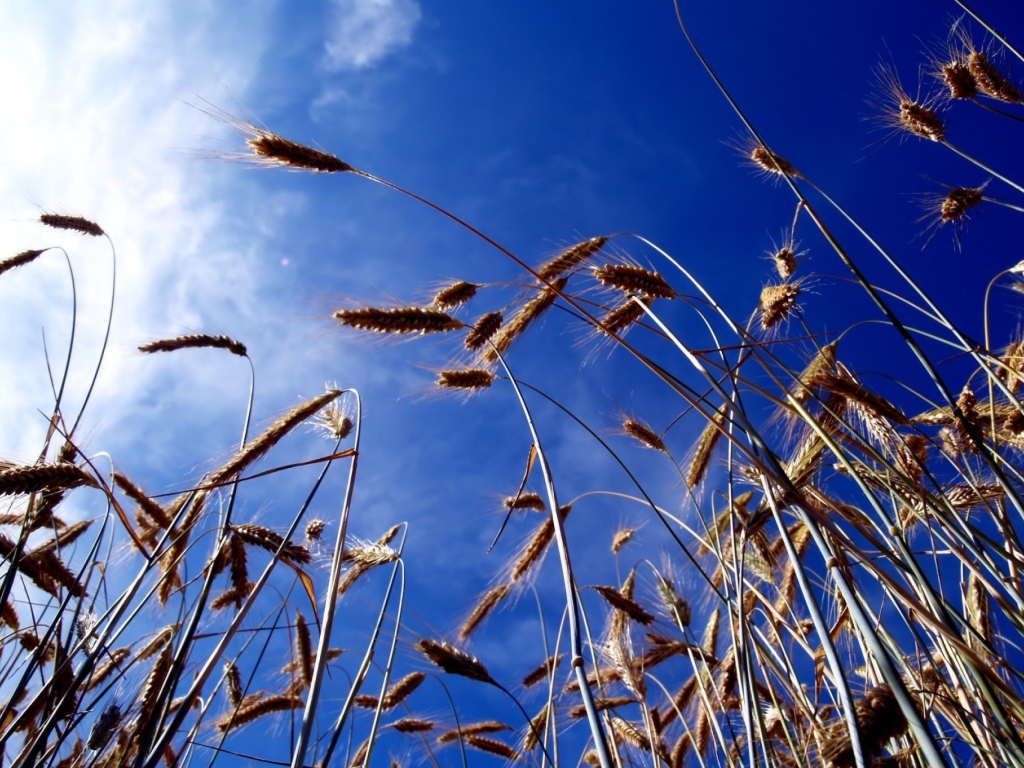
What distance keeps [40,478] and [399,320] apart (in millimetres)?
1480

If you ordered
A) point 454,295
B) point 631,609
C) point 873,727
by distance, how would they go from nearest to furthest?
point 873,727 → point 454,295 → point 631,609

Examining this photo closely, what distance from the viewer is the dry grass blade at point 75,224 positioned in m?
4.21

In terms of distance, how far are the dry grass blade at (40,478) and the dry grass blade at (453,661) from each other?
1.59m

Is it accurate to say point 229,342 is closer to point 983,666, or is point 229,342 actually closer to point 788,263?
point 788,263

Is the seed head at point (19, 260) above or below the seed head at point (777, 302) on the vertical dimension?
above

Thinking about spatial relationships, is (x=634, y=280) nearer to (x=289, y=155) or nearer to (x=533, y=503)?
(x=289, y=155)

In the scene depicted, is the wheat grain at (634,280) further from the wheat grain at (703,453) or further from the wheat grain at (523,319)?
the wheat grain at (703,453)

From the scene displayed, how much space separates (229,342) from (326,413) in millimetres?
956

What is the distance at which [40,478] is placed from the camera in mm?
2170

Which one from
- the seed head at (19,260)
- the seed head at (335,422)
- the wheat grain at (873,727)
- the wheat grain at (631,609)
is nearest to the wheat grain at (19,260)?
the seed head at (19,260)

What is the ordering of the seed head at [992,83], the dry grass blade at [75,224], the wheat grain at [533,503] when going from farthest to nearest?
the wheat grain at [533,503]
the dry grass blade at [75,224]
the seed head at [992,83]

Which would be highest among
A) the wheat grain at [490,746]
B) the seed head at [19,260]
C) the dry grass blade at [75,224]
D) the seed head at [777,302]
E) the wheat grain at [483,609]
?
the dry grass blade at [75,224]

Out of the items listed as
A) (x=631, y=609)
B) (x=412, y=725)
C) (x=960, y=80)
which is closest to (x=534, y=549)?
(x=631, y=609)

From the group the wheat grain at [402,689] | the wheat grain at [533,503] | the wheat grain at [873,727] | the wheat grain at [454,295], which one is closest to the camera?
the wheat grain at [873,727]
